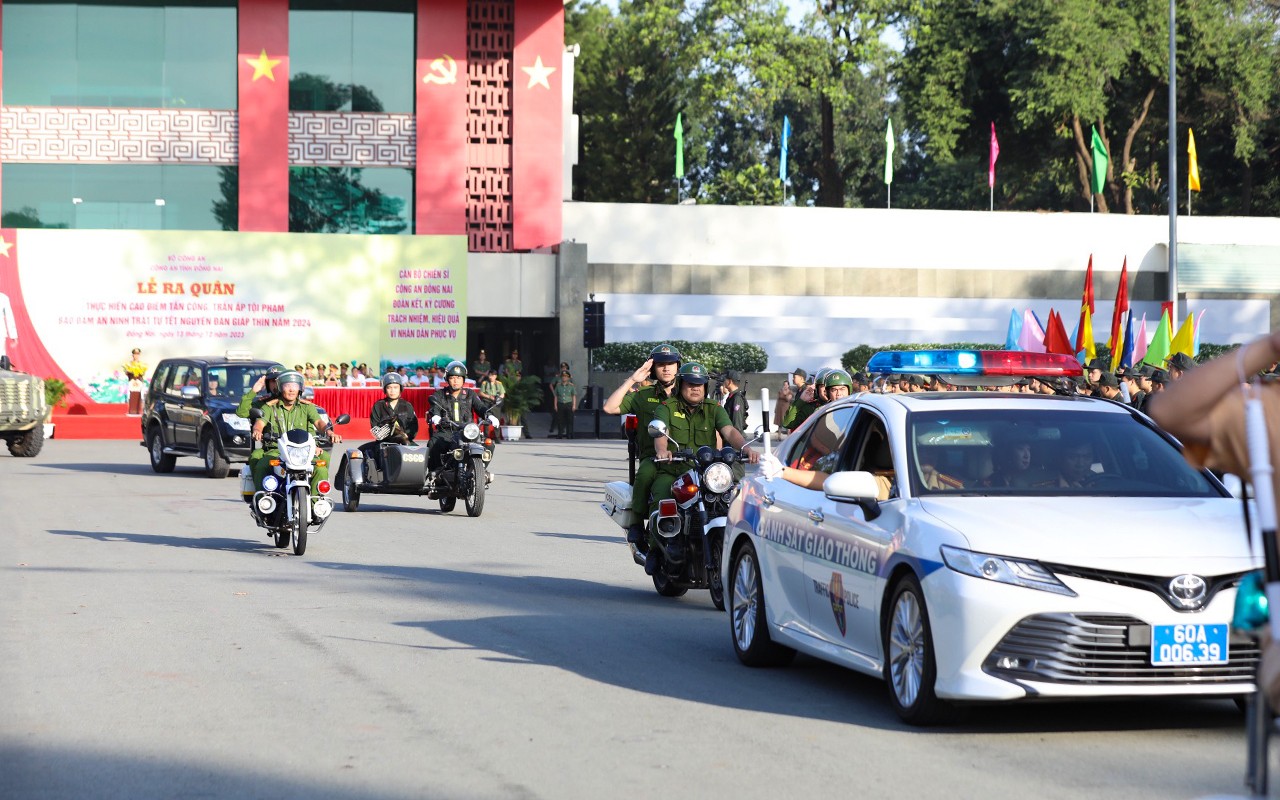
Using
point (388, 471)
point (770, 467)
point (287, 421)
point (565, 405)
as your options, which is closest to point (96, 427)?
point (565, 405)

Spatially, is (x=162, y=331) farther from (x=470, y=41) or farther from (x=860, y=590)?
(x=860, y=590)

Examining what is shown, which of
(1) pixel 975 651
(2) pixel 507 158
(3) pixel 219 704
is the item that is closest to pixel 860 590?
(1) pixel 975 651

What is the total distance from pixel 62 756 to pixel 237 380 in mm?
21372

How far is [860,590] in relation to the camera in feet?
27.7

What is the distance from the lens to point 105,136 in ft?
157

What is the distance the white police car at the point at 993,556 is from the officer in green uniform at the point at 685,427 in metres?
2.51

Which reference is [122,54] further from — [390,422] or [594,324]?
[390,422]

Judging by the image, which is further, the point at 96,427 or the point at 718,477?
the point at 96,427

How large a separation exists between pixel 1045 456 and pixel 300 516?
913 cm

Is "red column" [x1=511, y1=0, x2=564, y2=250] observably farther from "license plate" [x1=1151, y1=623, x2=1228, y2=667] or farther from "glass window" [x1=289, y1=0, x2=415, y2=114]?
"license plate" [x1=1151, y1=623, x2=1228, y2=667]

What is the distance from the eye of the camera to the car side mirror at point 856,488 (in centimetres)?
821

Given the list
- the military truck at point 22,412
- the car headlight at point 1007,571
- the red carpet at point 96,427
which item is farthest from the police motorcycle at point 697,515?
the red carpet at point 96,427

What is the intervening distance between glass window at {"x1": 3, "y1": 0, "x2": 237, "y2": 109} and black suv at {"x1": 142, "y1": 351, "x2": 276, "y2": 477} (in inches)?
801

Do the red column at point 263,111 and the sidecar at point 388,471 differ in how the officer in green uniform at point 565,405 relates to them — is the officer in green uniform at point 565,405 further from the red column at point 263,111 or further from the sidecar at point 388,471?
the sidecar at point 388,471
